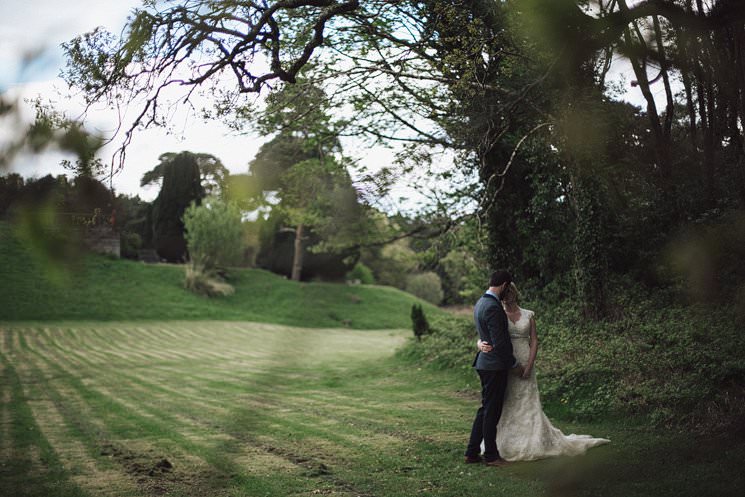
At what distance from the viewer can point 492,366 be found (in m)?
6.34

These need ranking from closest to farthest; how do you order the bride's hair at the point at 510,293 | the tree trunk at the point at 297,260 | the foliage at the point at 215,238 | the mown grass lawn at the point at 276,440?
the mown grass lawn at the point at 276,440
the bride's hair at the point at 510,293
the foliage at the point at 215,238
the tree trunk at the point at 297,260

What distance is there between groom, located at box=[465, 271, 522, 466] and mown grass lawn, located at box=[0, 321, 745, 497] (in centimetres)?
31

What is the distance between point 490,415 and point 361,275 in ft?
138

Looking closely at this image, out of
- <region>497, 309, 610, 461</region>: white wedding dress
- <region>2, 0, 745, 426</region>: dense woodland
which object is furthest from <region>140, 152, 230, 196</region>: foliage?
<region>497, 309, 610, 461</region>: white wedding dress

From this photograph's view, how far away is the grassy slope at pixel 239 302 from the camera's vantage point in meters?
28.3

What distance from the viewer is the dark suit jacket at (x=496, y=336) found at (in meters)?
6.32

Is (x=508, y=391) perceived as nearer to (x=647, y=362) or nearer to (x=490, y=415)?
(x=490, y=415)

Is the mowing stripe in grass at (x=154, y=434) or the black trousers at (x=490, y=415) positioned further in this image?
the black trousers at (x=490, y=415)

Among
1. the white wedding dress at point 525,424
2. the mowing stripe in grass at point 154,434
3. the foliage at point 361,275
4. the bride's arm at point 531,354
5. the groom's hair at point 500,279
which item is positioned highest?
the foliage at point 361,275

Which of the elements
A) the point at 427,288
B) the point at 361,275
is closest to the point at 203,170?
the point at 361,275

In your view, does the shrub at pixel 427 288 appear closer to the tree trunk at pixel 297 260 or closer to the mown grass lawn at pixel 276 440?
the tree trunk at pixel 297 260

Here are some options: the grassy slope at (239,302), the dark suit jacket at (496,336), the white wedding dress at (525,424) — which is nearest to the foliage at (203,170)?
the dark suit jacket at (496,336)

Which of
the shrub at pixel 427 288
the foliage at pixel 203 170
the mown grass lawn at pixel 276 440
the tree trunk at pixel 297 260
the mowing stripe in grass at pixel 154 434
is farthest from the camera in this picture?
the shrub at pixel 427 288

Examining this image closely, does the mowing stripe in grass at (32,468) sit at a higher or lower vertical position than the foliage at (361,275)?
lower
